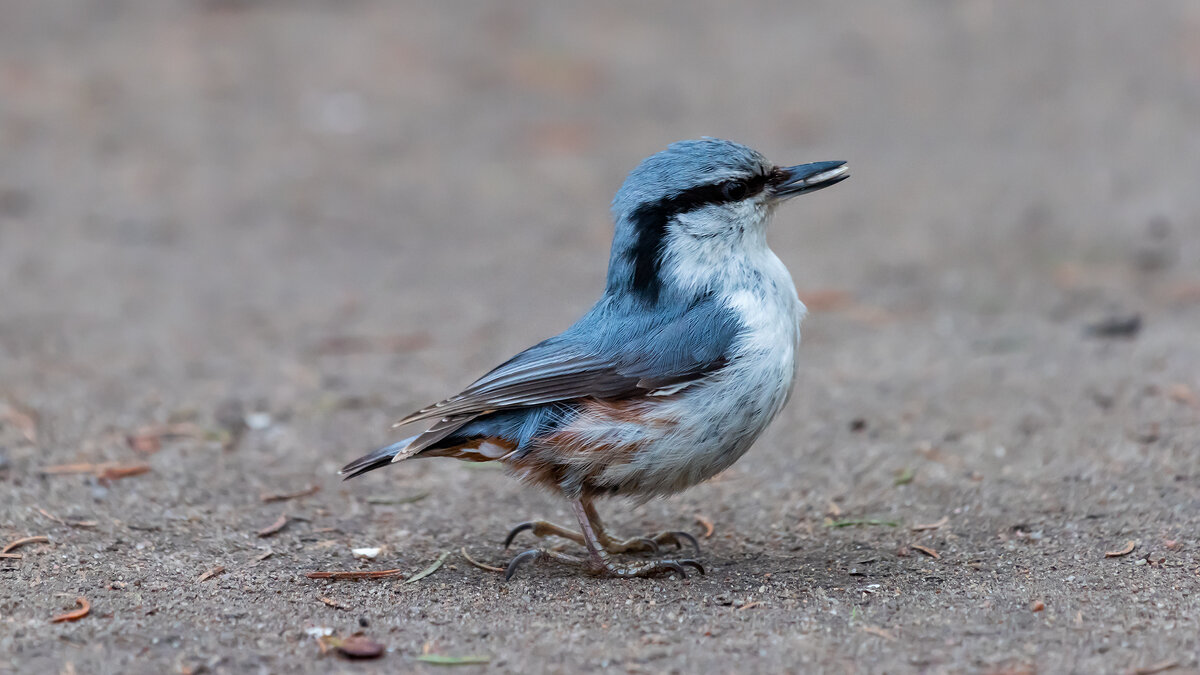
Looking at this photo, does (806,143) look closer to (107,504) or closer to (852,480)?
(852,480)

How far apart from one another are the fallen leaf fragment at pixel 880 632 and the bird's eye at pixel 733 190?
159 cm

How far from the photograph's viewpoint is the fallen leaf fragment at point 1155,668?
10.3ft

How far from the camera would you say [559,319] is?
7809 mm

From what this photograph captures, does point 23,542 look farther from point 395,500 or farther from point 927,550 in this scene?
point 927,550

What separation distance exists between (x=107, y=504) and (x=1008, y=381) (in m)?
4.25

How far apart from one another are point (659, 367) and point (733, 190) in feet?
2.38

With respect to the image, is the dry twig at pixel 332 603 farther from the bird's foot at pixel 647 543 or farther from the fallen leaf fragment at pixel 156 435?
the fallen leaf fragment at pixel 156 435

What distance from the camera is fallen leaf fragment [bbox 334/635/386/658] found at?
3400 mm

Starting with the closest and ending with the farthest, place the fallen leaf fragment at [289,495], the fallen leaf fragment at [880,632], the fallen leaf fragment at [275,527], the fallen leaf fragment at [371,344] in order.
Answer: the fallen leaf fragment at [880,632] → the fallen leaf fragment at [275,527] → the fallen leaf fragment at [289,495] → the fallen leaf fragment at [371,344]

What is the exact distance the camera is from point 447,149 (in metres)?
10.9

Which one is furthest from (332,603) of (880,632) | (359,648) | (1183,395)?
(1183,395)

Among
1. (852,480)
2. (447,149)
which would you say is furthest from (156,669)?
(447,149)

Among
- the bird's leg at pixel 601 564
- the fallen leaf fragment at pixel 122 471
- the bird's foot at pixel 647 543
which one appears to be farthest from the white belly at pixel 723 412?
the fallen leaf fragment at pixel 122 471

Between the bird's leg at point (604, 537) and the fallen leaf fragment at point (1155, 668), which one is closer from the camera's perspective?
the fallen leaf fragment at point (1155, 668)
